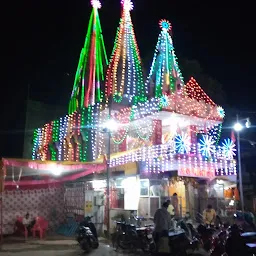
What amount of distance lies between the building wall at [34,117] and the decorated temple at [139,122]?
284 cm

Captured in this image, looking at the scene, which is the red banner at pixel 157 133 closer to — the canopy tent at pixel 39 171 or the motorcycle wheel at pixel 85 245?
the canopy tent at pixel 39 171

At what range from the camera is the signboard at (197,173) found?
1658cm

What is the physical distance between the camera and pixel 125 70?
2167 cm

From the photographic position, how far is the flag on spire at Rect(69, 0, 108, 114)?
23484 mm

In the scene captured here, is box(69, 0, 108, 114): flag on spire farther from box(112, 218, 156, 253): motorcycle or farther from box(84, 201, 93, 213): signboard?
box(112, 218, 156, 253): motorcycle

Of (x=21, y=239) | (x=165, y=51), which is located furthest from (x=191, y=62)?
(x=21, y=239)

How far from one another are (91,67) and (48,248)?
533 inches

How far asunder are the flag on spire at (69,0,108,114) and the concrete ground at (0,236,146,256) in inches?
387

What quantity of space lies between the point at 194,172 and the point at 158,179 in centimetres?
174

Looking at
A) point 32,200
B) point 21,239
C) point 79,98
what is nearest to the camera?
point 21,239

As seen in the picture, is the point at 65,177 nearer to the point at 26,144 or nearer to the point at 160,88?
the point at 160,88

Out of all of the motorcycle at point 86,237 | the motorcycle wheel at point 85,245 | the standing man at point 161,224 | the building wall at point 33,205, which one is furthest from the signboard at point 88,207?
the standing man at point 161,224

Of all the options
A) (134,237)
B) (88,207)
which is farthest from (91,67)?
(134,237)

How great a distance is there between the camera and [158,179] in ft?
56.5
